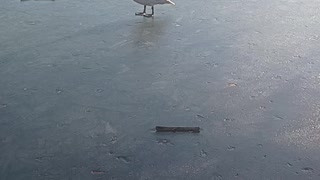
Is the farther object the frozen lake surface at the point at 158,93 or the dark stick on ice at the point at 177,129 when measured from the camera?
the dark stick on ice at the point at 177,129

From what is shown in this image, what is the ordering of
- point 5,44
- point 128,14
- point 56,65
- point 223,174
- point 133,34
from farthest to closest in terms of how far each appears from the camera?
point 128,14 < point 133,34 < point 5,44 < point 56,65 < point 223,174

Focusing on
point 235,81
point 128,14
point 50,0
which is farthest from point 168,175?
point 50,0

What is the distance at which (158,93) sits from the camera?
10.8ft

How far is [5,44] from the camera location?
407 centimetres

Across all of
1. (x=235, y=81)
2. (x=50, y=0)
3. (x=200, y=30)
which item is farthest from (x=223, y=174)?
(x=50, y=0)

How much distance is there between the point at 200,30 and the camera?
14.6ft

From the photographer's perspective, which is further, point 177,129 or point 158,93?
point 158,93

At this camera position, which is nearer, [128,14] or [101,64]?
[101,64]

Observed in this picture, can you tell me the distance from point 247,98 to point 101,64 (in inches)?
44.3

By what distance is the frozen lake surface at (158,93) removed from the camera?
8.44 feet

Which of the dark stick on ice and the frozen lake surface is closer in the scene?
the frozen lake surface

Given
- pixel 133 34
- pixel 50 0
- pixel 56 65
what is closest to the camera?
pixel 56 65

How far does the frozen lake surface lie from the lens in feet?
8.44

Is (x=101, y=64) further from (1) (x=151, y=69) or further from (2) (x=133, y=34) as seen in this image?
(2) (x=133, y=34)
